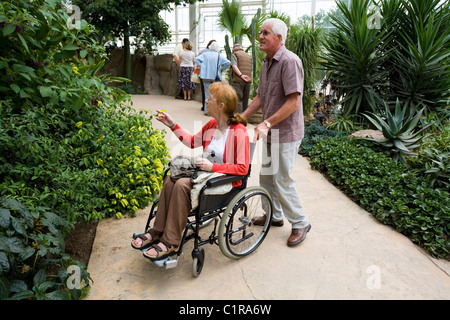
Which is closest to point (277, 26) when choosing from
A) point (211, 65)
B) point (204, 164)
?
point (204, 164)

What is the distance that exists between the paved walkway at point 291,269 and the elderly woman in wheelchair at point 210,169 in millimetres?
204

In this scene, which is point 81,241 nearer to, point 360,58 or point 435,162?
point 435,162

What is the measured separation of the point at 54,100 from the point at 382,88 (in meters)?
A: 5.11

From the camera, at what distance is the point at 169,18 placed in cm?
1441

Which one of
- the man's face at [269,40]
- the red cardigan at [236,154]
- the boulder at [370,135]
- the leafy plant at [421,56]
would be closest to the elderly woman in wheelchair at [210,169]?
the red cardigan at [236,154]

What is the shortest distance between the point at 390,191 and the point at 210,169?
200cm

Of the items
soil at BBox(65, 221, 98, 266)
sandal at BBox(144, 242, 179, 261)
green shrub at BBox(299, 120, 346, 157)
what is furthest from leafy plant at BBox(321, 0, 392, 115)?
soil at BBox(65, 221, 98, 266)

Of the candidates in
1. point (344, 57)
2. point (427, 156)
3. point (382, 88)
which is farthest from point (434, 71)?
point (427, 156)

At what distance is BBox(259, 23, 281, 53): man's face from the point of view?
2338 millimetres

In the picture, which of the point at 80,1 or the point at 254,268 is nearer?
the point at 254,268

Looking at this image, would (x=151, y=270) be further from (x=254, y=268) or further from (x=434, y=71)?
(x=434, y=71)

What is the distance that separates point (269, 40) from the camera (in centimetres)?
235

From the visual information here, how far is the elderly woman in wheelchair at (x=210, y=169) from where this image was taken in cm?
204
